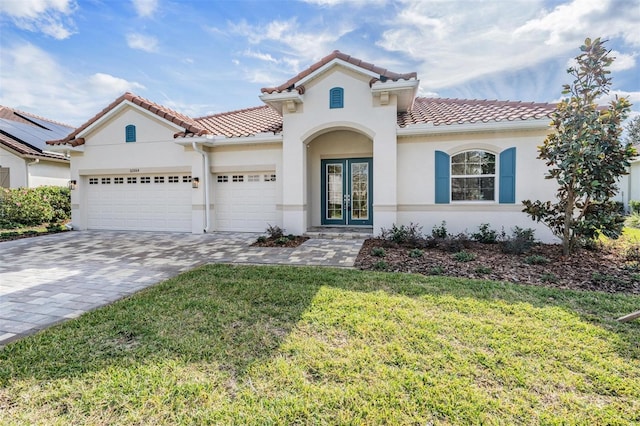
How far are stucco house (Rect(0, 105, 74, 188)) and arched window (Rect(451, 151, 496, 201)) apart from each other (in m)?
17.6

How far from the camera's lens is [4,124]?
18781 mm

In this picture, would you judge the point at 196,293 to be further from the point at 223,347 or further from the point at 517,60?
the point at 517,60

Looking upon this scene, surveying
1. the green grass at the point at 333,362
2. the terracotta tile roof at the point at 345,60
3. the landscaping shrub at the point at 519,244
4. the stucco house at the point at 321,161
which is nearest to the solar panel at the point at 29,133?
the stucco house at the point at 321,161

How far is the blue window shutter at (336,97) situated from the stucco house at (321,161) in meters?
0.03

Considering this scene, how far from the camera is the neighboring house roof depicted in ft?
53.7

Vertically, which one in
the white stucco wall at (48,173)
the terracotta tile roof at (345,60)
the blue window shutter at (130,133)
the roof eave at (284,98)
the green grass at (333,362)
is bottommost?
the green grass at (333,362)

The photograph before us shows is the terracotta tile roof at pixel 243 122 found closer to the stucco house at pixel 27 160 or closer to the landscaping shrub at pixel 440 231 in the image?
the landscaping shrub at pixel 440 231

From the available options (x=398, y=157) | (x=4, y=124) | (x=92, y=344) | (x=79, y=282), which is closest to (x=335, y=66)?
(x=398, y=157)

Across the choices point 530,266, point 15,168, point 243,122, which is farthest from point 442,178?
point 15,168

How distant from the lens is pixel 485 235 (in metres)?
9.95

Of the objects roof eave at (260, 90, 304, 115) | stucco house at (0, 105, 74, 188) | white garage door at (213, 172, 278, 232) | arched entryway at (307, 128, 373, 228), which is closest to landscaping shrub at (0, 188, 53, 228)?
stucco house at (0, 105, 74, 188)

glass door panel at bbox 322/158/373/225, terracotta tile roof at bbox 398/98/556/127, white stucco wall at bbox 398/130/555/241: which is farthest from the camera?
glass door panel at bbox 322/158/373/225

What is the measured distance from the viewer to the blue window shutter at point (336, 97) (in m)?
10.8

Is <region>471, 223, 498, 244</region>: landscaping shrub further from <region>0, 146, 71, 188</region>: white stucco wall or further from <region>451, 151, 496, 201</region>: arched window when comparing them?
<region>0, 146, 71, 188</region>: white stucco wall
